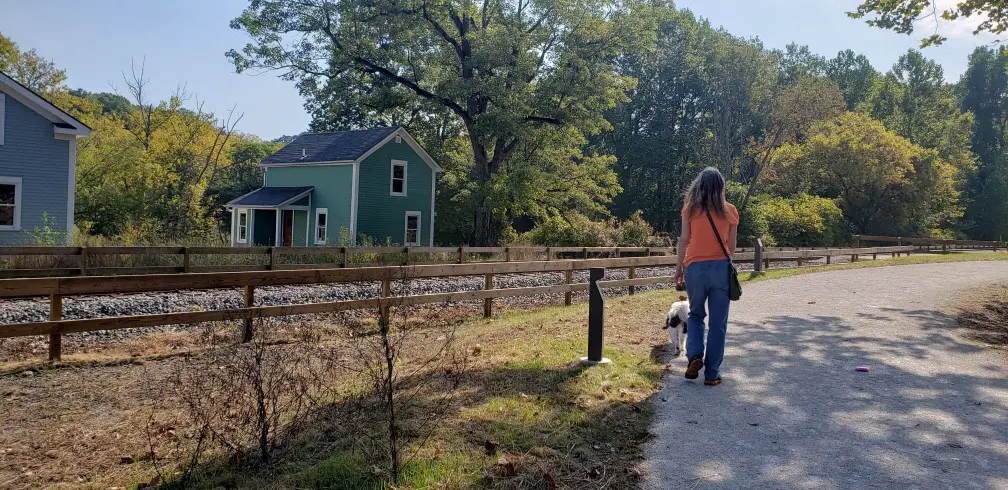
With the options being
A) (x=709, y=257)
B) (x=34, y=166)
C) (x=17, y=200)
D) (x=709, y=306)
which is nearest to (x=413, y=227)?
(x=34, y=166)

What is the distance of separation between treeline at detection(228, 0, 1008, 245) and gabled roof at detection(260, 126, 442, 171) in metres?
1.67

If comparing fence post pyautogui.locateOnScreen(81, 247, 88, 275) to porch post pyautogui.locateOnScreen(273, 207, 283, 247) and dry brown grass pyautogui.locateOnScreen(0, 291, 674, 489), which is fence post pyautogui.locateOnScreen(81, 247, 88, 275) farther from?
porch post pyautogui.locateOnScreen(273, 207, 283, 247)

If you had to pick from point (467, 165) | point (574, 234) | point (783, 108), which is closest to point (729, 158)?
point (783, 108)

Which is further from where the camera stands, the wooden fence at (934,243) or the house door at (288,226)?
the wooden fence at (934,243)

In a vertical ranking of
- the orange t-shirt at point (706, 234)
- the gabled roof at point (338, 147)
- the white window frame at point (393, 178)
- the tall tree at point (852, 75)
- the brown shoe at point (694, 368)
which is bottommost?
the brown shoe at point (694, 368)

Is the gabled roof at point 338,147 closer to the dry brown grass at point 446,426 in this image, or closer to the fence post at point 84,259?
the fence post at point 84,259

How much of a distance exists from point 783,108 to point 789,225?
11.9 metres

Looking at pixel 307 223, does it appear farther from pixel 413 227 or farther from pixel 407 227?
pixel 413 227

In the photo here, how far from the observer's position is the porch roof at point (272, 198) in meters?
31.1

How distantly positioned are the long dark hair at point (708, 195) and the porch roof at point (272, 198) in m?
26.9

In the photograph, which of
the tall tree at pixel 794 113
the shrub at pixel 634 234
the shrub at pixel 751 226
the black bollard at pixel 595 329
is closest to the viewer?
the black bollard at pixel 595 329

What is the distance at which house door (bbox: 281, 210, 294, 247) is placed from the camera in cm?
3306

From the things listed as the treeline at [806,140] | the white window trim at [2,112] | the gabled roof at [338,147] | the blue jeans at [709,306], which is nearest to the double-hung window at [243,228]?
the gabled roof at [338,147]

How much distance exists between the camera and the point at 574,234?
29672mm
